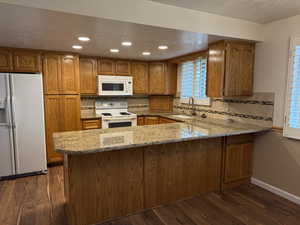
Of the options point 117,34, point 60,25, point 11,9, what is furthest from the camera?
point 117,34

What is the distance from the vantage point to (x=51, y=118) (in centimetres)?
362

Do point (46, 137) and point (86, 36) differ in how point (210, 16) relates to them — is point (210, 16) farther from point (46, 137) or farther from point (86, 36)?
point (46, 137)

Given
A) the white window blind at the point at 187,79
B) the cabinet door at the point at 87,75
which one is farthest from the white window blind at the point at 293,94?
the cabinet door at the point at 87,75

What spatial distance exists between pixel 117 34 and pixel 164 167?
1799mm

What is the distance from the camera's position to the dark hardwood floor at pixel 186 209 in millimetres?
2152

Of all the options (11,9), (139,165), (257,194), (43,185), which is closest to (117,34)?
(11,9)

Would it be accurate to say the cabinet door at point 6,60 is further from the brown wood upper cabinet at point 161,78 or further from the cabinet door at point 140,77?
the brown wood upper cabinet at point 161,78

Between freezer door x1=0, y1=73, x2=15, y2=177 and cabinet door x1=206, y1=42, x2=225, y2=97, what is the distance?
3.18 m

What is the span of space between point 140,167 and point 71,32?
6.13 feet

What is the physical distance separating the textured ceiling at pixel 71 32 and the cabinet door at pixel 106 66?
87cm

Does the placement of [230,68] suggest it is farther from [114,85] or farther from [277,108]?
[114,85]

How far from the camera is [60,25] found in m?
2.12

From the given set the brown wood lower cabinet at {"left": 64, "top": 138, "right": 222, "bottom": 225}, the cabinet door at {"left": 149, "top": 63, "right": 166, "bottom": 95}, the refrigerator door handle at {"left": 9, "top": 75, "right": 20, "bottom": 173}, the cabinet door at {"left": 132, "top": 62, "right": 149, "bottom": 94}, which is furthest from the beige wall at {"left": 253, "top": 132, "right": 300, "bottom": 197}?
the refrigerator door handle at {"left": 9, "top": 75, "right": 20, "bottom": 173}

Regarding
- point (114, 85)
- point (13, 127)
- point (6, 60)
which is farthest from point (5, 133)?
point (114, 85)
